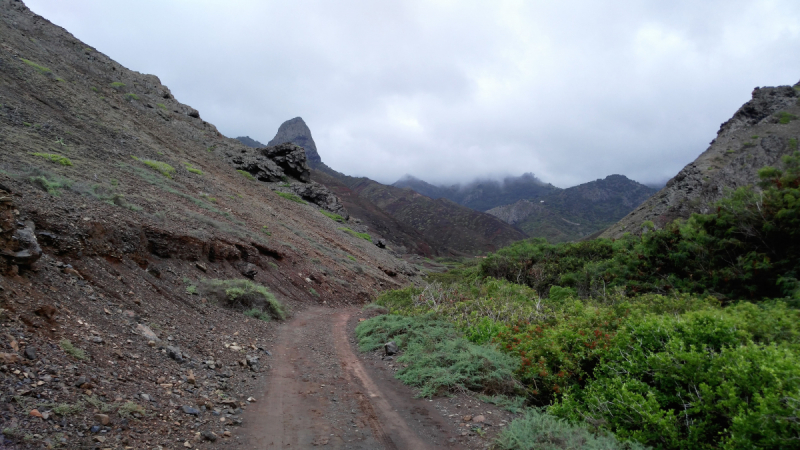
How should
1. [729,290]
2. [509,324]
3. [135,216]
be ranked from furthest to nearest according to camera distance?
1. [135,216]
2. [729,290]
3. [509,324]

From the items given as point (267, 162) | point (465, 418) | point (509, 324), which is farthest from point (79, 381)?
point (267, 162)

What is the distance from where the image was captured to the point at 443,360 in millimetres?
7504

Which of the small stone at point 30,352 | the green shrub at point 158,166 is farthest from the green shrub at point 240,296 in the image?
the green shrub at point 158,166

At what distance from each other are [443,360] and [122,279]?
698cm

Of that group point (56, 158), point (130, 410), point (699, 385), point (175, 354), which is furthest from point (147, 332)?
point (56, 158)

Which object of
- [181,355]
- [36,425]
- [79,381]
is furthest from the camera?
[181,355]

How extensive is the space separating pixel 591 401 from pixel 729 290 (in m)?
7.79

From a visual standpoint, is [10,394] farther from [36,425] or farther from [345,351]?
[345,351]

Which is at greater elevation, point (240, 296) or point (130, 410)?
point (130, 410)

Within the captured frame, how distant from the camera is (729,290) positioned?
989 cm

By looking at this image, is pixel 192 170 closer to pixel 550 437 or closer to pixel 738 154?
pixel 550 437

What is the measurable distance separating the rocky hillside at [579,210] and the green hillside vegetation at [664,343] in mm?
141348

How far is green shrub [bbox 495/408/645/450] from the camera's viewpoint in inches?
166

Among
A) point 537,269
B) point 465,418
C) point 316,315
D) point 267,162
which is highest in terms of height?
point 267,162
